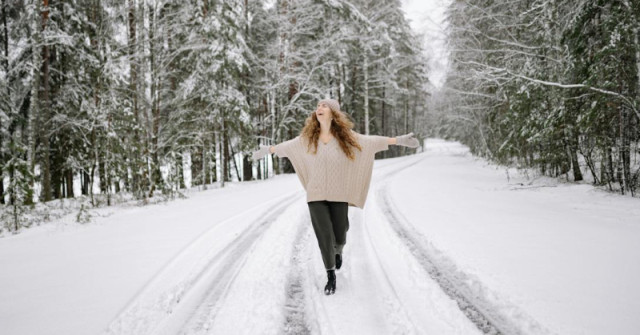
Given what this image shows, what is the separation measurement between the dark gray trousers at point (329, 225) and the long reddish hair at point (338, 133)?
568mm

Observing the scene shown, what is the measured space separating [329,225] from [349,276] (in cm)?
75

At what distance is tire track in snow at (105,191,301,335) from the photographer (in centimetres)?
261

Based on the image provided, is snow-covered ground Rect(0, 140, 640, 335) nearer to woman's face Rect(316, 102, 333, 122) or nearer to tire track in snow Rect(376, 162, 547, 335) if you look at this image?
tire track in snow Rect(376, 162, 547, 335)

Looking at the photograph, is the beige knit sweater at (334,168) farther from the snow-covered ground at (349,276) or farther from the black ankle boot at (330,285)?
the snow-covered ground at (349,276)

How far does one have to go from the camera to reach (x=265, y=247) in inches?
179

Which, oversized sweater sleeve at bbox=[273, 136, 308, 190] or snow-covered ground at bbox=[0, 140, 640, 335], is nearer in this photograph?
snow-covered ground at bbox=[0, 140, 640, 335]

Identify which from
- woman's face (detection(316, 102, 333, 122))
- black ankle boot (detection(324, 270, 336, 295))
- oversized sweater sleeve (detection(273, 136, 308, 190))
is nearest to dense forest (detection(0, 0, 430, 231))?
oversized sweater sleeve (detection(273, 136, 308, 190))

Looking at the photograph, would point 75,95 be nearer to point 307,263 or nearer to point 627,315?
point 307,263

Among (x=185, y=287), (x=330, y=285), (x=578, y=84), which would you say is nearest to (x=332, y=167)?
(x=330, y=285)

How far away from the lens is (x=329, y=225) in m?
3.19

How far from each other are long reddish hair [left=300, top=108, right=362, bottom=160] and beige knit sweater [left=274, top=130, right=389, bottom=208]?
0.16 feet

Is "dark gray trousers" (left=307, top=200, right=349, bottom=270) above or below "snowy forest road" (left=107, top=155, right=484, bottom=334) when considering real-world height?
above

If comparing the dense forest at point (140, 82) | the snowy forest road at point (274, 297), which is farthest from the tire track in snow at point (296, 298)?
the dense forest at point (140, 82)

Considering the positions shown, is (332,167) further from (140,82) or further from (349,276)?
(140,82)
